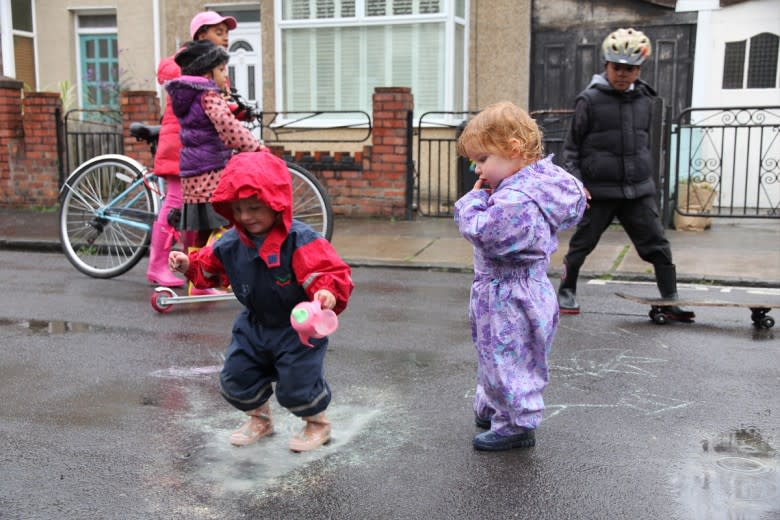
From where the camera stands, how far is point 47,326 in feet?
19.0

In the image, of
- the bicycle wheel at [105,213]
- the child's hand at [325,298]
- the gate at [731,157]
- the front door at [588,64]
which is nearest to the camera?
the child's hand at [325,298]

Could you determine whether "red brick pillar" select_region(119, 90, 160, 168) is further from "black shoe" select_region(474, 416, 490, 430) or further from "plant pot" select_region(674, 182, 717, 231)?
"black shoe" select_region(474, 416, 490, 430)

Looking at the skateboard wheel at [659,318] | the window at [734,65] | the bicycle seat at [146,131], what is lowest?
the skateboard wheel at [659,318]

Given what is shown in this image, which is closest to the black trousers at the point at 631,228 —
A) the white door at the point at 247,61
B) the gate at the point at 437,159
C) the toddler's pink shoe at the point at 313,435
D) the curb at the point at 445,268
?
the curb at the point at 445,268

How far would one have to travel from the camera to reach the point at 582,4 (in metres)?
12.7

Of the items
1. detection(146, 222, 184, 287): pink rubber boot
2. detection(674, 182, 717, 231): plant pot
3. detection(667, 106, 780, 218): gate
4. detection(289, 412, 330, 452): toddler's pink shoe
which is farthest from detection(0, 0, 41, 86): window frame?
detection(289, 412, 330, 452): toddler's pink shoe

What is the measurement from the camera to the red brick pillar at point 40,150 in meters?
12.2

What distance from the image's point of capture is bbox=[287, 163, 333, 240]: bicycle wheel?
22.3 feet

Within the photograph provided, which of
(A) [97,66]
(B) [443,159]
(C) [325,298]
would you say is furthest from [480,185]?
(A) [97,66]

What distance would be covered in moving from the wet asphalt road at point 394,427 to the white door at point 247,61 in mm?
9106

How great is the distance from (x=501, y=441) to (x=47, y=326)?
3536 mm

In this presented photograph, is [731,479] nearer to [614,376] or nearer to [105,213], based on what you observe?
[614,376]

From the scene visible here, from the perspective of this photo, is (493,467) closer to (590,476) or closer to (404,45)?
(590,476)

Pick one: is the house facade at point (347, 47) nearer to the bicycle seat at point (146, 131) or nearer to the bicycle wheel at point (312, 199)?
the bicycle wheel at point (312, 199)
